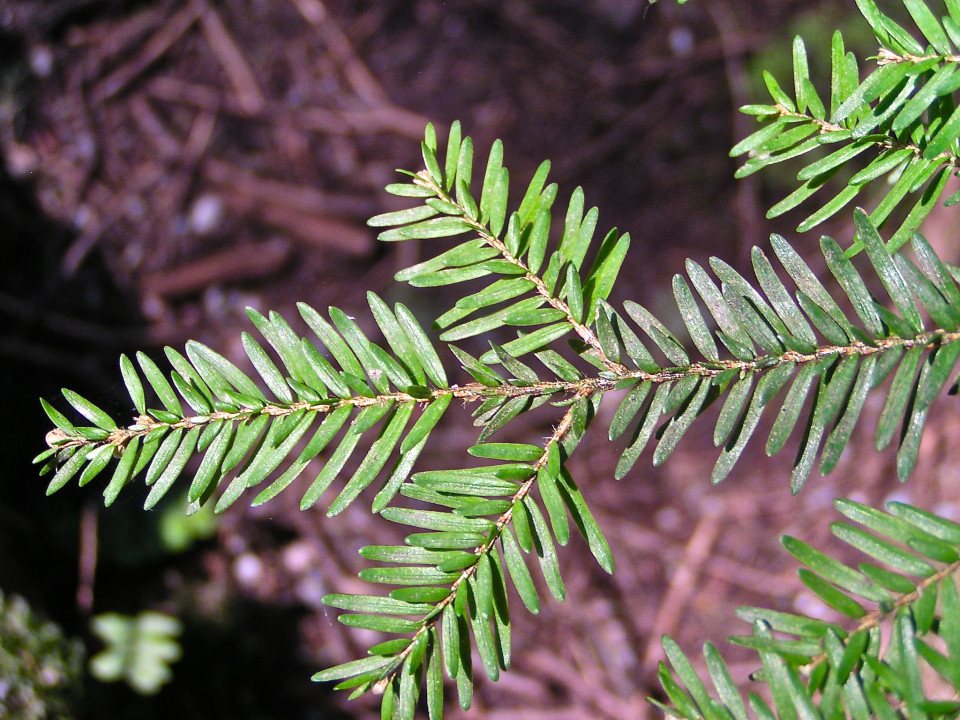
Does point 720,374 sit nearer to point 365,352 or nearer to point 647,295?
point 365,352

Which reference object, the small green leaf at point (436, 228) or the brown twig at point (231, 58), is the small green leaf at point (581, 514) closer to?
the small green leaf at point (436, 228)

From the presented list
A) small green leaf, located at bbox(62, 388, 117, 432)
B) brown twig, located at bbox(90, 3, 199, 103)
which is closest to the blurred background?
brown twig, located at bbox(90, 3, 199, 103)

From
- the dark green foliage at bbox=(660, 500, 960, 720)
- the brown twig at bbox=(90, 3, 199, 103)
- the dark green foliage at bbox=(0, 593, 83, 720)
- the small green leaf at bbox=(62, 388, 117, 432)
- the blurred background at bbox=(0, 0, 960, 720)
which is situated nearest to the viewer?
the dark green foliage at bbox=(660, 500, 960, 720)

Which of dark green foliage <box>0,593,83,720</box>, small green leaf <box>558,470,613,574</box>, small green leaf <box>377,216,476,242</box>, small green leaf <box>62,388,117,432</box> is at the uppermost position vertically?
small green leaf <box>377,216,476,242</box>

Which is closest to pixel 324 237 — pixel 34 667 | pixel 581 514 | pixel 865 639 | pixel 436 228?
pixel 34 667

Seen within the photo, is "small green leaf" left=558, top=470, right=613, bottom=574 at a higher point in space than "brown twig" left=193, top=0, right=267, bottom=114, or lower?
lower

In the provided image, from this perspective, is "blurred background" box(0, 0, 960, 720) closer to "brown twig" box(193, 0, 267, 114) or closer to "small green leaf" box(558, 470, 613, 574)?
"brown twig" box(193, 0, 267, 114)

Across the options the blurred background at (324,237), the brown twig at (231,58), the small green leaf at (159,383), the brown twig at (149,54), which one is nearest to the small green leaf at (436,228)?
the small green leaf at (159,383)

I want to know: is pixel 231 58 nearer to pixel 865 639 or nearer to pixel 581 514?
pixel 581 514

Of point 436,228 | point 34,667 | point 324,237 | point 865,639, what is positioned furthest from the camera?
point 324,237
